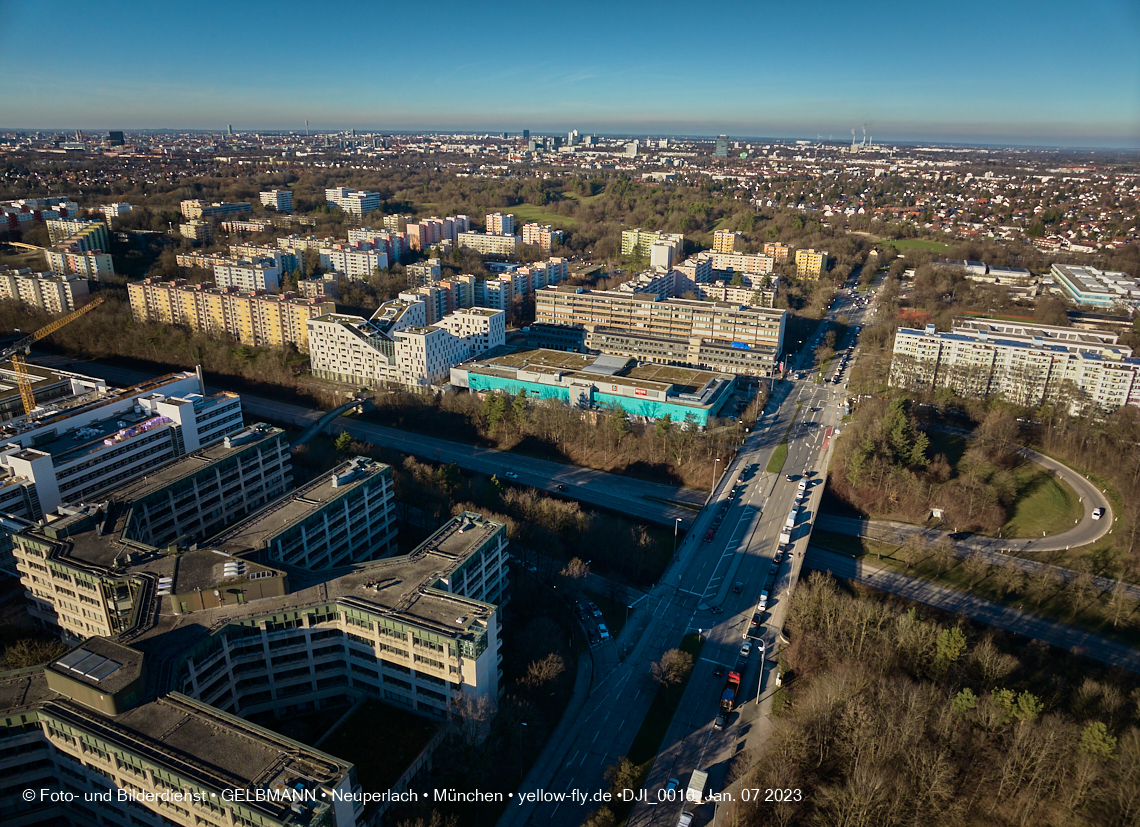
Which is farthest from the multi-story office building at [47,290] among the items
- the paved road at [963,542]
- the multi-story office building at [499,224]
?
the paved road at [963,542]

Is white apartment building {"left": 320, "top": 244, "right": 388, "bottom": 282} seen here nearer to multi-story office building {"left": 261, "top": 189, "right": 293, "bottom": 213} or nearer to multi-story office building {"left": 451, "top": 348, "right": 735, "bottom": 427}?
multi-story office building {"left": 451, "top": 348, "right": 735, "bottom": 427}

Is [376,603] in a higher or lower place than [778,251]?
lower

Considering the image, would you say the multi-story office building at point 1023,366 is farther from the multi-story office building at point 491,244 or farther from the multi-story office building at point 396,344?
the multi-story office building at point 491,244

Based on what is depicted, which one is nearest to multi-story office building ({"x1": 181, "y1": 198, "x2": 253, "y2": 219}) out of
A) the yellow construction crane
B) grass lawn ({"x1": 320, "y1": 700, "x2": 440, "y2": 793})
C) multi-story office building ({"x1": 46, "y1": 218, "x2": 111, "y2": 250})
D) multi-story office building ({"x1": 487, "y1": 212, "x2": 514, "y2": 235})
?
multi-story office building ({"x1": 46, "y1": 218, "x2": 111, "y2": 250})

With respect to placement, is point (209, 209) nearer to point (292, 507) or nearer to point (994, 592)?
point (292, 507)

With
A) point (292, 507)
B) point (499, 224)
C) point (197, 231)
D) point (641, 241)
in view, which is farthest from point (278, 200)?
point (292, 507)
